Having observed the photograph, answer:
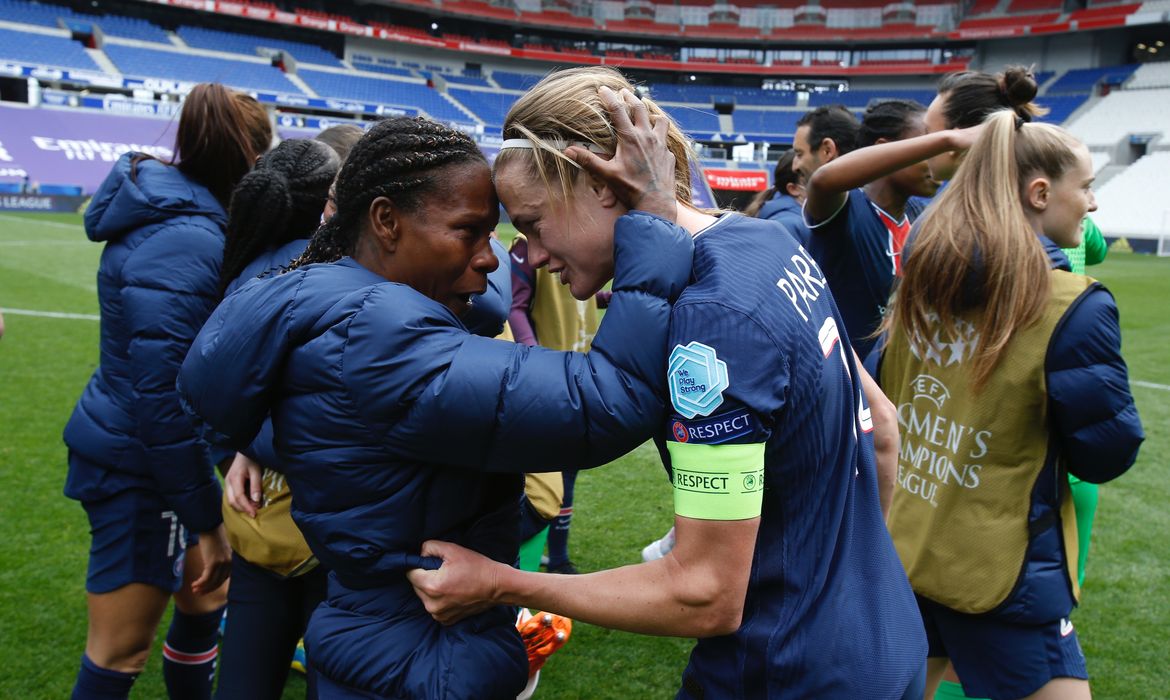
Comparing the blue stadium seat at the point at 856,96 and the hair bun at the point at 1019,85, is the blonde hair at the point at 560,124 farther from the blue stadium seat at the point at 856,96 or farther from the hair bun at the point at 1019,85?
the blue stadium seat at the point at 856,96

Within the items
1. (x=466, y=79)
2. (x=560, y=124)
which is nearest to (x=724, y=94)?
(x=466, y=79)

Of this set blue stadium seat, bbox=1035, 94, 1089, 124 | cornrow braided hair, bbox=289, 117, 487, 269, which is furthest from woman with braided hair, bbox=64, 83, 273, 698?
blue stadium seat, bbox=1035, 94, 1089, 124

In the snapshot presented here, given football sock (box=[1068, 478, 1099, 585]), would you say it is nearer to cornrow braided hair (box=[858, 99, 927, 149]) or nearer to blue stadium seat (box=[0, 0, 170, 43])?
cornrow braided hair (box=[858, 99, 927, 149])

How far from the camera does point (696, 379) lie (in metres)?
1.25

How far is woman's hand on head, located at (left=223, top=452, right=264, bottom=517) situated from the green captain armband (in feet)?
4.64

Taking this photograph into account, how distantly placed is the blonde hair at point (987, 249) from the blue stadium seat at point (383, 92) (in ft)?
125

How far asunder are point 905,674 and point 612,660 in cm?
249

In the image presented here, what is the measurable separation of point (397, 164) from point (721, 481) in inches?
33.7

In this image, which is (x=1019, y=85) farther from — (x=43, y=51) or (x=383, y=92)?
(x=383, y=92)

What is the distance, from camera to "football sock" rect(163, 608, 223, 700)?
2.97 m

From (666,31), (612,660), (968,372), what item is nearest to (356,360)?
(968,372)

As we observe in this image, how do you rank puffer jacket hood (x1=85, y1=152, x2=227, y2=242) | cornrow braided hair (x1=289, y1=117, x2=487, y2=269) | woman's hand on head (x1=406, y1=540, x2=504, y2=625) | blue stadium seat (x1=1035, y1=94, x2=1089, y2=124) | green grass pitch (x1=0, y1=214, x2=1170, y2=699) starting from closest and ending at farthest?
woman's hand on head (x1=406, y1=540, x2=504, y2=625) → cornrow braided hair (x1=289, y1=117, x2=487, y2=269) → puffer jacket hood (x1=85, y1=152, x2=227, y2=242) → green grass pitch (x1=0, y1=214, x2=1170, y2=699) → blue stadium seat (x1=1035, y1=94, x2=1089, y2=124)

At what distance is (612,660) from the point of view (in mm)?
3807

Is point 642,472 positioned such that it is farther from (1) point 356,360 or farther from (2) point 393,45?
(2) point 393,45
